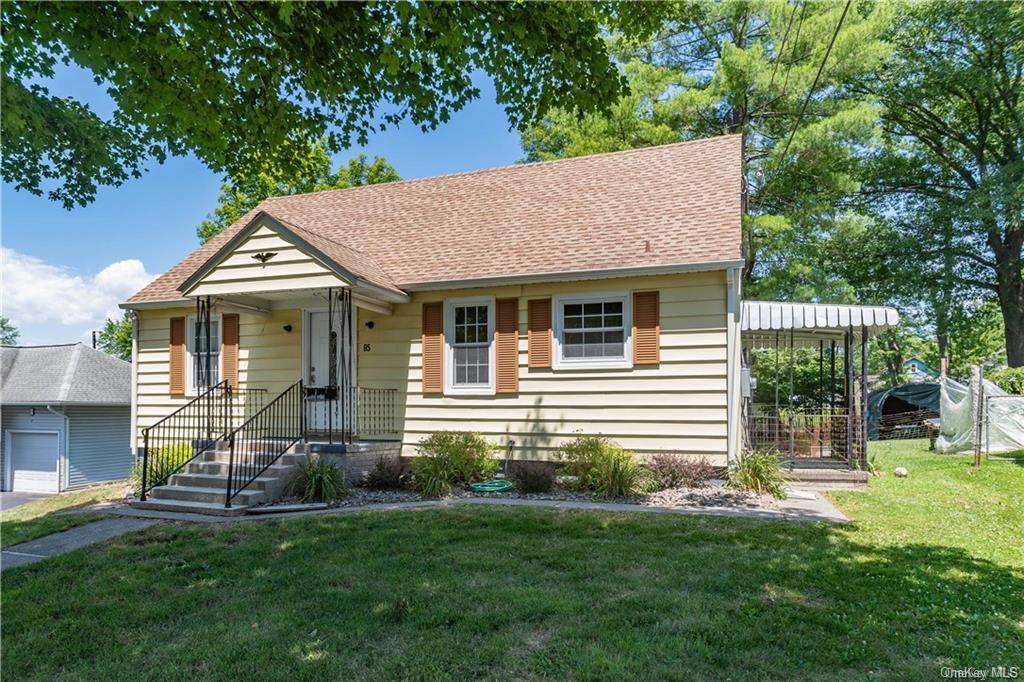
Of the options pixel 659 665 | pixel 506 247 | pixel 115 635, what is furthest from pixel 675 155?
pixel 115 635

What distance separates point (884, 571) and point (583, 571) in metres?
2.55

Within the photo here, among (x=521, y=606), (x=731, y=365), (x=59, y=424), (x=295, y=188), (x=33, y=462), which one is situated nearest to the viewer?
(x=521, y=606)

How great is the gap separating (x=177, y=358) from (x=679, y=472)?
34.3 ft

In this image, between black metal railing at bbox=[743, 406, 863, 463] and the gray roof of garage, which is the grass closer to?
the gray roof of garage

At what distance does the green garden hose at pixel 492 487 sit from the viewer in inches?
351

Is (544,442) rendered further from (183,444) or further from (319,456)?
(183,444)

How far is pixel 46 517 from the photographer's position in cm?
842

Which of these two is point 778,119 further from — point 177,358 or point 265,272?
point 177,358

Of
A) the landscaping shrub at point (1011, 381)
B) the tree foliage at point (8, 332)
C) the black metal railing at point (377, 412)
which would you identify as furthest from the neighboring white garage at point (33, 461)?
the tree foliage at point (8, 332)

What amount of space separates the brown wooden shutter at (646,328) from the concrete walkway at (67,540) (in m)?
7.36

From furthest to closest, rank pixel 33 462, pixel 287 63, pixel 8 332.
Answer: pixel 8 332 < pixel 33 462 < pixel 287 63

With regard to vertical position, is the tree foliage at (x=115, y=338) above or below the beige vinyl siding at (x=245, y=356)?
above

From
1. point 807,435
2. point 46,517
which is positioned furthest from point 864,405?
point 46,517

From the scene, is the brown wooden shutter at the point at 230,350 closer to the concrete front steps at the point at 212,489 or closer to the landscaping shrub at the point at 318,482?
the concrete front steps at the point at 212,489
